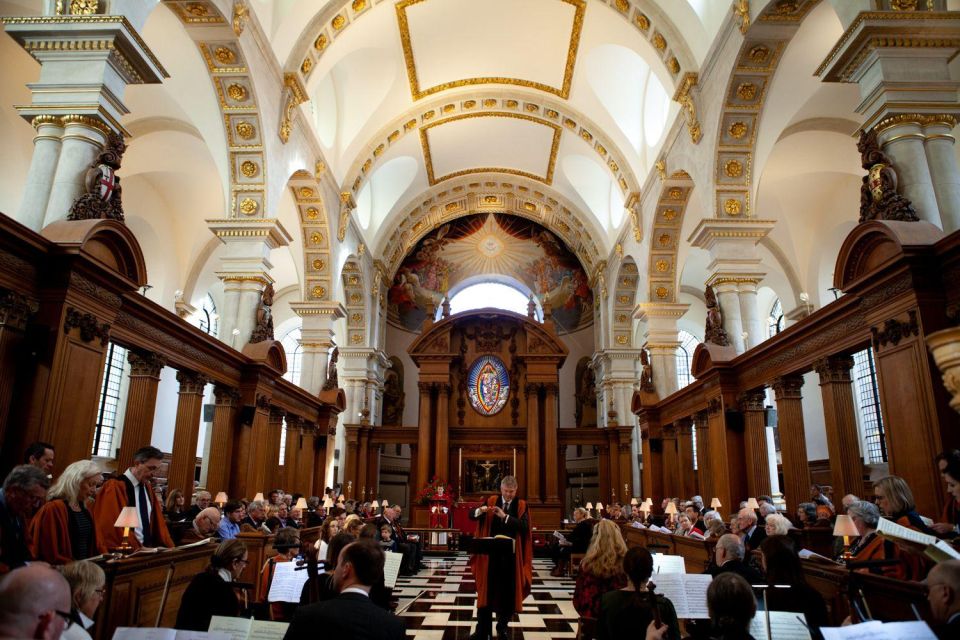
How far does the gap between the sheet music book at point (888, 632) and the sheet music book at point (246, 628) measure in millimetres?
2532

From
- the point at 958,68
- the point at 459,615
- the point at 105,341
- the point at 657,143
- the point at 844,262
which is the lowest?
the point at 459,615

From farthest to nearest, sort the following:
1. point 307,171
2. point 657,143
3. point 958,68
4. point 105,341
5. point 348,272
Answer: point 348,272 < point 657,143 < point 307,171 < point 958,68 < point 105,341

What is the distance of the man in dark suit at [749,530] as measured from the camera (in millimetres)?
6719

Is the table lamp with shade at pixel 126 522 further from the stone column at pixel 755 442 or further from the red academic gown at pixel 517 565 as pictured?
the stone column at pixel 755 442

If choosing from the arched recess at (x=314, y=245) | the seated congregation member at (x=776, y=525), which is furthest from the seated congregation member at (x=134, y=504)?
the arched recess at (x=314, y=245)

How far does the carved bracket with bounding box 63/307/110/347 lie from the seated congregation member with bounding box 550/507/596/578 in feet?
23.7

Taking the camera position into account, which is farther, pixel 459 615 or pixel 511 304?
pixel 511 304

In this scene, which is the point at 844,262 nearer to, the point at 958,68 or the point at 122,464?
A: the point at 958,68

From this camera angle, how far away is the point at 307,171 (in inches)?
598

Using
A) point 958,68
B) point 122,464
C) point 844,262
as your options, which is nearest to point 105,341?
point 122,464

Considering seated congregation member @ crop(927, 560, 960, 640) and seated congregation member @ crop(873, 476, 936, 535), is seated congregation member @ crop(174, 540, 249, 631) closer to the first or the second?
seated congregation member @ crop(927, 560, 960, 640)

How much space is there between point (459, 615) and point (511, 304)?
20.0m

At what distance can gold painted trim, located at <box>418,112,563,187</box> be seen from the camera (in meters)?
20.2

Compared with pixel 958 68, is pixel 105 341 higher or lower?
lower
